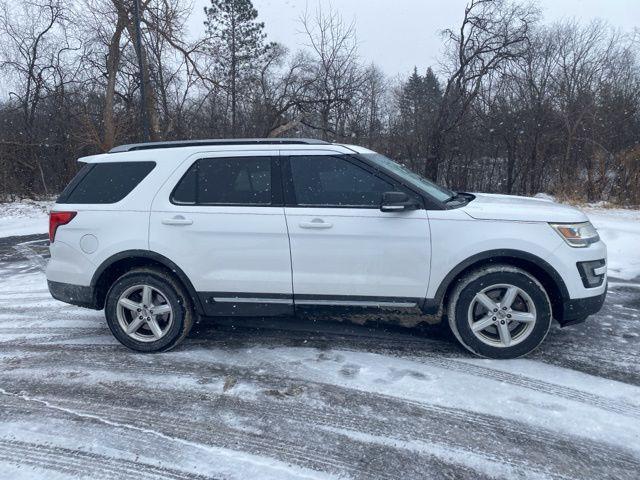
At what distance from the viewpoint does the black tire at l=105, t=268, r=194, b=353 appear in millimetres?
3939

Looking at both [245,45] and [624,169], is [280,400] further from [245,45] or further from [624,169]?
[245,45]

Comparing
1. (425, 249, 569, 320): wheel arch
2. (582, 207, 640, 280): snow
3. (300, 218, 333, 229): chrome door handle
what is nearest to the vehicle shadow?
(425, 249, 569, 320): wheel arch

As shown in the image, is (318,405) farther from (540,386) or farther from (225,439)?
(540,386)

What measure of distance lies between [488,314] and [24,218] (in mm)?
15441

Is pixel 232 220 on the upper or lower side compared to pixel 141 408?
upper

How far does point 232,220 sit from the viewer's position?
382 cm

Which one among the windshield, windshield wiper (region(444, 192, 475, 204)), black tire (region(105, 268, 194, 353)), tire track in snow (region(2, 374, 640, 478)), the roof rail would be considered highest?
the roof rail

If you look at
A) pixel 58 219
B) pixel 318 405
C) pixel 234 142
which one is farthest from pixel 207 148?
pixel 318 405

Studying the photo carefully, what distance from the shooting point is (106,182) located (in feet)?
13.4

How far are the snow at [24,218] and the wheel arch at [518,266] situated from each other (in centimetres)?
1209

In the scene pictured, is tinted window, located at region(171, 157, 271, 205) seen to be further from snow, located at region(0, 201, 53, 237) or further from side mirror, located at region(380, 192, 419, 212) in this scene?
snow, located at region(0, 201, 53, 237)

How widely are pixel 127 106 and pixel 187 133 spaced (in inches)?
138

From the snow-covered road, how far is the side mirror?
4.20 feet

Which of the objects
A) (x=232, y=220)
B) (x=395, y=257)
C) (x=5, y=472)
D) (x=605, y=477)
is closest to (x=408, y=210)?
(x=395, y=257)
